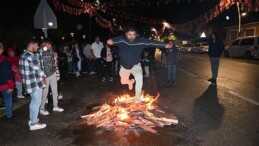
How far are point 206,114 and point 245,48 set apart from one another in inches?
767

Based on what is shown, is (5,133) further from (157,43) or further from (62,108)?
(157,43)

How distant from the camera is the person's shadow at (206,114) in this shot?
18.3 feet

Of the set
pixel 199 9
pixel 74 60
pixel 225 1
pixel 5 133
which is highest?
pixel 199 9

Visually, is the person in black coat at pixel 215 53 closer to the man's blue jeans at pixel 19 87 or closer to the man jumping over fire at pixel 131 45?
the man jumping over fire at pixel 131 45

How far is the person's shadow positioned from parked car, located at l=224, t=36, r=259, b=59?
629 inches

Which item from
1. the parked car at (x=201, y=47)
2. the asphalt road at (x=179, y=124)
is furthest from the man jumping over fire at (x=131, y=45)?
the parked car at (x=201, y=47)

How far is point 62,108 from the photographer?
25.1 ft

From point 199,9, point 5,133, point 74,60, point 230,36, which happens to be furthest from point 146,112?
point 199,9

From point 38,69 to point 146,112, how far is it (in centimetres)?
255

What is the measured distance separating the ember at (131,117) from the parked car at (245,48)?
19250 mm

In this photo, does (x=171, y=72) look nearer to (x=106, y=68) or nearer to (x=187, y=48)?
(x=106, y=68)

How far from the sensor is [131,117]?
239 inches

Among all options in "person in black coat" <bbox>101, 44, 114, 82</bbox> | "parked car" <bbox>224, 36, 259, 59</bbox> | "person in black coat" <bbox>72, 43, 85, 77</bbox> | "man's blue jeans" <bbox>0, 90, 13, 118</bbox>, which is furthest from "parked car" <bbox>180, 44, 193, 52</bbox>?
"man's blue jeans" <bbox>0, 90, 13, 118</bbox>

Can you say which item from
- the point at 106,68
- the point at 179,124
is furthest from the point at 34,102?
the point at 106,68
